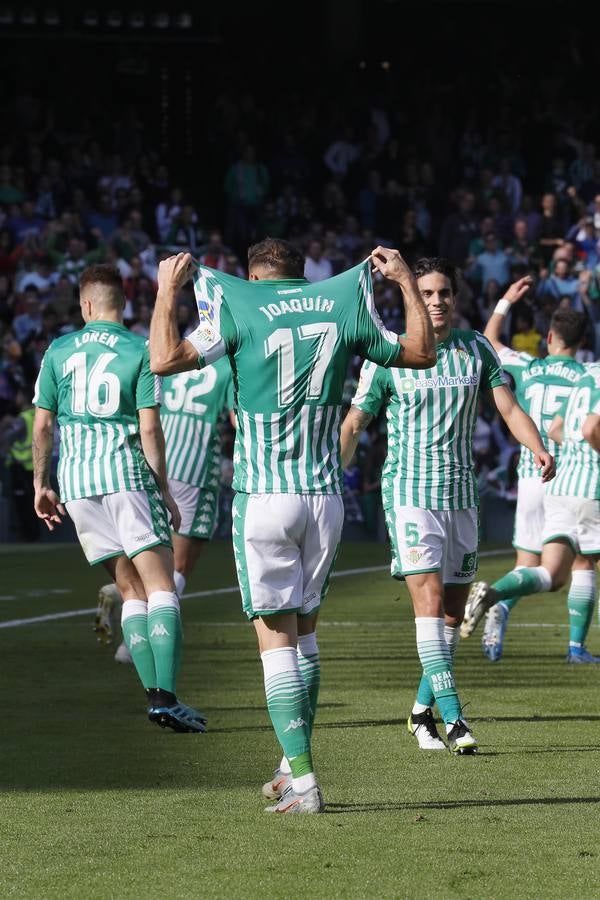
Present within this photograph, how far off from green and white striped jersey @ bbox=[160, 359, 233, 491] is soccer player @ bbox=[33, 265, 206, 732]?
8.64ft

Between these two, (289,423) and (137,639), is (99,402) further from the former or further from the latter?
(289,423)

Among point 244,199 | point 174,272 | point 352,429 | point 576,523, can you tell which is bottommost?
point 576,523

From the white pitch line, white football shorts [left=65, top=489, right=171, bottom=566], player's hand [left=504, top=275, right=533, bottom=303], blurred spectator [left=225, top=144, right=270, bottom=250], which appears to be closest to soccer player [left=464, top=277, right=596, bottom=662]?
player's hand [left=504, top=275, right=533, bottom=303]

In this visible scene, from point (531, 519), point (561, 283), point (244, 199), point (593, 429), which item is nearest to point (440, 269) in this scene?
point (593, 429)

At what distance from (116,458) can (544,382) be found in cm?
397

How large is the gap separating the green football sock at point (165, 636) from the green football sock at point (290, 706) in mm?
2192

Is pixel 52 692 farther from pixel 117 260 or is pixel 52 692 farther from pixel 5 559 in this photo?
pixel 117 260

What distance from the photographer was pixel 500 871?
5.45 m

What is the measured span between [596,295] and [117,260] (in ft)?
21.5

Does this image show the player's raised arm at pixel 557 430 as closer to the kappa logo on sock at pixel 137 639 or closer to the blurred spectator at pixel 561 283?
the kappa logo on sock at pixel 137 639

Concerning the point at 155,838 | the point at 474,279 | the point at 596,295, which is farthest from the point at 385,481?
the point at 474,279

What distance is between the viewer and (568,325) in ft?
37.7

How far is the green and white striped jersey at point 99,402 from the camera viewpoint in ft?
28.9

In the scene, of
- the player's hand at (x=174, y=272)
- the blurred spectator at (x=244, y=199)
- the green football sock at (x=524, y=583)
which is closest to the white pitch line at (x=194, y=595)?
the green football sock at (x=524, y=583)
